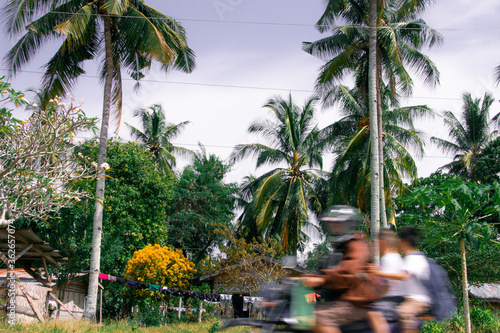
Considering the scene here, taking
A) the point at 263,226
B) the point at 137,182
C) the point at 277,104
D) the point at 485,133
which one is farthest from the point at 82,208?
the point at 485,133

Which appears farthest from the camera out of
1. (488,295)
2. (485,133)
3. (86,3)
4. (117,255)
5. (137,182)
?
(485,133)

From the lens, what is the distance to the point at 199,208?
31953mm

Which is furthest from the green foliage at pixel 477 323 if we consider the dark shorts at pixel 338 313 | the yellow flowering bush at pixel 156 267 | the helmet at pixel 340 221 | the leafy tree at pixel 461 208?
the yellow flowering bush at pixel 156 267

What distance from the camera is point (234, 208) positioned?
33.3 metres

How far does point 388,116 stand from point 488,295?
12751 mm

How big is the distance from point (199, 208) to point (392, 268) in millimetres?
27018

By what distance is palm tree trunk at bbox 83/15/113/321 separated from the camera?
587 inches

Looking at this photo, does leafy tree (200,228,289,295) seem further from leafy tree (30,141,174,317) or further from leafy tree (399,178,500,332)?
leafy tree (399,178,500,332)

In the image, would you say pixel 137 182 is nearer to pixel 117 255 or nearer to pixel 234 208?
pixel 117 255

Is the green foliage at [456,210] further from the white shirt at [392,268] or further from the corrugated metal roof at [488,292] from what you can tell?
the corrugated metal roof at [488,292]

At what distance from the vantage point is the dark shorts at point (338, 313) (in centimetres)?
430

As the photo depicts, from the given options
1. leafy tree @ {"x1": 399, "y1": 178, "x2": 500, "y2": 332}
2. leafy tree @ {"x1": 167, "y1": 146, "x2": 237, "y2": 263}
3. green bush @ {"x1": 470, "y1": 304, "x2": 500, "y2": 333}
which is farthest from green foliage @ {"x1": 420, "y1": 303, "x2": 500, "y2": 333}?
leafy tree @ {"x1": 167, "y1": 146, "x2": 237, "y2": 263}

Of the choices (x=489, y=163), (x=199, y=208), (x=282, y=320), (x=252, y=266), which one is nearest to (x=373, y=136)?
(x=252, y=266)

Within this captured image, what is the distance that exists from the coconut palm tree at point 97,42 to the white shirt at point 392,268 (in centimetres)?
1058
